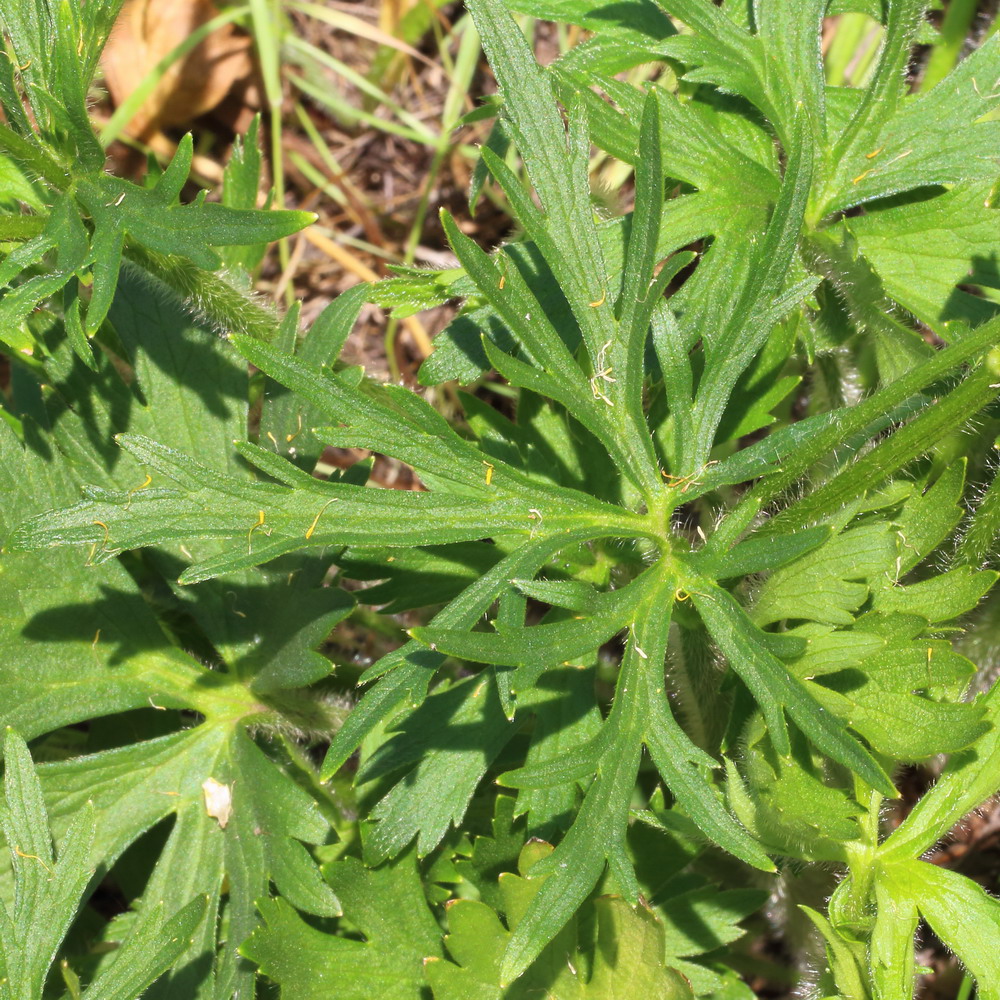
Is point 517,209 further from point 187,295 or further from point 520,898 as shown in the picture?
point 520,898

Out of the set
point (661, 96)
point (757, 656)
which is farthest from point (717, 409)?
point (661, 96)

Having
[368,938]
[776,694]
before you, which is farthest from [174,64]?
[776,694]

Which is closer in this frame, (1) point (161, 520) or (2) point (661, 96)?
(1) point (161, 520)

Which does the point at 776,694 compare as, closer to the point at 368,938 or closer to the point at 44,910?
the point at 368,938

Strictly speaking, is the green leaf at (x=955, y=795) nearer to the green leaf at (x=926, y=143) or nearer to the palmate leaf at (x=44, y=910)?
the green leaf at (x=926, y=143)

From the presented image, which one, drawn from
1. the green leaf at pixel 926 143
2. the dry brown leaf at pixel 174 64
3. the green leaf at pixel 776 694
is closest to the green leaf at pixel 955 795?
the green leaf at pixel 776 694
